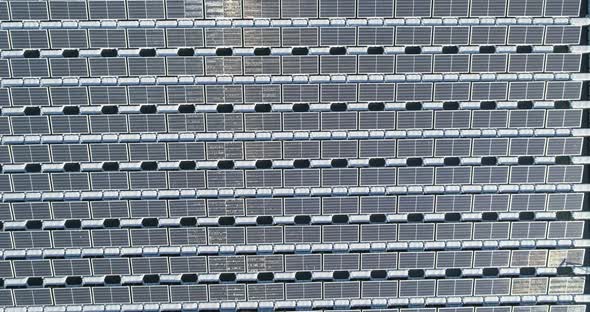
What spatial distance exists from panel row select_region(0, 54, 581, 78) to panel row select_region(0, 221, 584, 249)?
4.09 meters

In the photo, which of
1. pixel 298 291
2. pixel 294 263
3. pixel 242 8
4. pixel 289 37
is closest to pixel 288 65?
pixel 289 37

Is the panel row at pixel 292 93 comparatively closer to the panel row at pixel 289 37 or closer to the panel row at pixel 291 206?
the panel row at pixel 289 37

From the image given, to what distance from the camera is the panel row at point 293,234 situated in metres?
12.6

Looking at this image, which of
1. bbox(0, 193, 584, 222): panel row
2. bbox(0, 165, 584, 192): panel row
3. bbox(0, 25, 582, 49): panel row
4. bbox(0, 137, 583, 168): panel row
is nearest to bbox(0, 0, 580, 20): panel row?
bbox(0, 25, 582, 49): panel row

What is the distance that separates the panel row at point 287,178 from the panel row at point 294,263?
2.14m

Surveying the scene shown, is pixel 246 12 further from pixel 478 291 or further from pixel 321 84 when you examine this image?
pixel 478 291

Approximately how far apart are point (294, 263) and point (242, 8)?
24.4 ft

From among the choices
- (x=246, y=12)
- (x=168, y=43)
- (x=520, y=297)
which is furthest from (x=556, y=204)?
(x=168, y=43)

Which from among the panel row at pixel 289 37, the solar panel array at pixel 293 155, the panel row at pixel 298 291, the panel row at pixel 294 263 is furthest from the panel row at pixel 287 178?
the panel row at pixel 289 37

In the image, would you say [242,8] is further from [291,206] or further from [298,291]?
[298,291]

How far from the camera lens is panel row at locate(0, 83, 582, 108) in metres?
11.9

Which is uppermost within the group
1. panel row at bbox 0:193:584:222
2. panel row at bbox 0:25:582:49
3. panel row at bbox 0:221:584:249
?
panel row at bbox 0:25:582:49

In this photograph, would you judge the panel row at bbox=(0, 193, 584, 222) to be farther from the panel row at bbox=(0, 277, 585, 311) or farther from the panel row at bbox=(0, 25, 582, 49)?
the panel row at bbox=(0, 25, 582, 49)

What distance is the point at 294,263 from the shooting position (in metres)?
12.8
